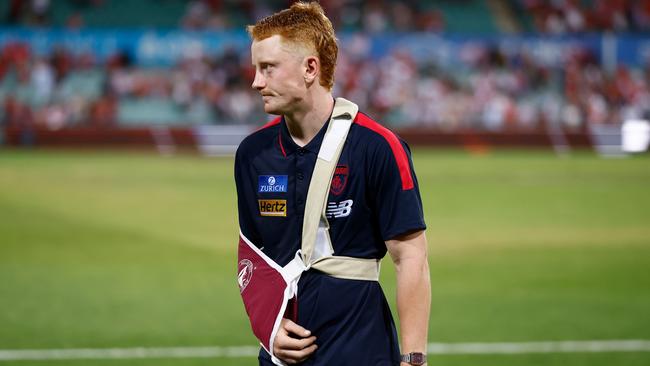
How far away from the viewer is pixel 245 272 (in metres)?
3.97

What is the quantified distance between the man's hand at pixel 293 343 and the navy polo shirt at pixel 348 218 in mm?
48

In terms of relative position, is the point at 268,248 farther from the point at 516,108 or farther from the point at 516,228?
the point at 516,108

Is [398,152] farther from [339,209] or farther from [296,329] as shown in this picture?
[296,329]

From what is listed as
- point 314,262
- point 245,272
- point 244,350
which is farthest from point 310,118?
point 244,350

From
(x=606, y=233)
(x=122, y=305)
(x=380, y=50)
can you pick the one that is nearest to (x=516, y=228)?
(x=606, y=233)

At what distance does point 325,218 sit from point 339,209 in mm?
63

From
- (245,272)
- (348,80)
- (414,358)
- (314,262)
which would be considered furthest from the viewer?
(348,80)

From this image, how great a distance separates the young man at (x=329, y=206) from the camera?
3.69m

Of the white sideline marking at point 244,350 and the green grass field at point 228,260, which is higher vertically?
the white sideline marking at point 244,350

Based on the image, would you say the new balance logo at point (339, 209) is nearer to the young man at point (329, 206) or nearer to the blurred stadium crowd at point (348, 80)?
the young man at point (329, 206)

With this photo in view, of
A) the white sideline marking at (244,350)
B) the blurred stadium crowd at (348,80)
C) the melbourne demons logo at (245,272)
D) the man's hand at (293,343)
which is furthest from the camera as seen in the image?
the blurred stadium crowd at (348,80)

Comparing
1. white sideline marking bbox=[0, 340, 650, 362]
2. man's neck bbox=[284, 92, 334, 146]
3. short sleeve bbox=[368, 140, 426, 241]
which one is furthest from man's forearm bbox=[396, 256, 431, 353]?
white sideline marking bbox=[0, 340, 650, 362]

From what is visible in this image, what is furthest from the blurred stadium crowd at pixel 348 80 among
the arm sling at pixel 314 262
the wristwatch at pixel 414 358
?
the wristwatch at pixel 414 358

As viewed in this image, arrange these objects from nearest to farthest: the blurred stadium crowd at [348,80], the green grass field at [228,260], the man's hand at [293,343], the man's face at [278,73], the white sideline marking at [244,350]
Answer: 1. the man's face at [278,73]
2. the man's hand at [293,343]
3. the white sideline marking at [244,350]
4. the green grass field at [228,260]
5. the blurred stadium crowd at [348,80]
